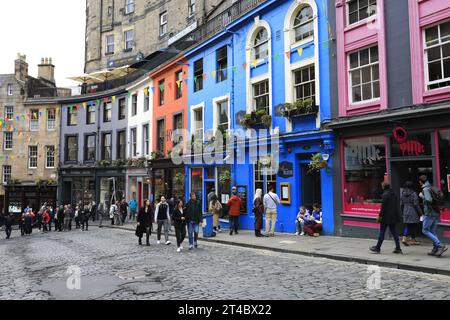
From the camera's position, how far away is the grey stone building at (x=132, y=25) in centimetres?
2872

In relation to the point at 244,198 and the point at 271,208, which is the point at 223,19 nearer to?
the point at 244,198

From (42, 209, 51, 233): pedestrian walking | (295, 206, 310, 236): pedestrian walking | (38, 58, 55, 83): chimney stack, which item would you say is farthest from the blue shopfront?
(38, 58, 55, 83): chimney stack

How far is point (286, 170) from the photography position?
15852mm

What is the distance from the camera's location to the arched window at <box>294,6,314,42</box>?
1527cm

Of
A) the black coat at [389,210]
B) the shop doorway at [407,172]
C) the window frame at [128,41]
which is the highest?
the window frame at [128,41]

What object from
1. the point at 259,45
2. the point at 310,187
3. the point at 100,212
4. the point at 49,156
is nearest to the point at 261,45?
the point at 259,45

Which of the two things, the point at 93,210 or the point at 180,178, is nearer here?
Result: the point at 180,178

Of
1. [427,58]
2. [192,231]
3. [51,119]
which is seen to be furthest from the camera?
Answer: [51,119]

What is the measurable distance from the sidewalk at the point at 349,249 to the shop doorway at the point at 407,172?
1.80 meters

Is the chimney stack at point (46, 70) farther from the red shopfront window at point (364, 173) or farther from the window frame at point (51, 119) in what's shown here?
the red shopfront window at point (364, 173)

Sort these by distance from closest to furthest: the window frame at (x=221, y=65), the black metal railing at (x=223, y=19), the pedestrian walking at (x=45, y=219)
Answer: the black metal railing at (x=223, y=19), the window frame at (x=221, y=65), the pedestrian walking at (x=45, y=219)

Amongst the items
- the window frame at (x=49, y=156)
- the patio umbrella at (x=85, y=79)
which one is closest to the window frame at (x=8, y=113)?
the window frame at (x=49, y=156)

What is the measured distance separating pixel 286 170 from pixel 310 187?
1.17 meters

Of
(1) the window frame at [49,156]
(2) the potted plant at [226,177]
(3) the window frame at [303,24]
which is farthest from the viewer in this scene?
(1) the window frame at [49,156]
